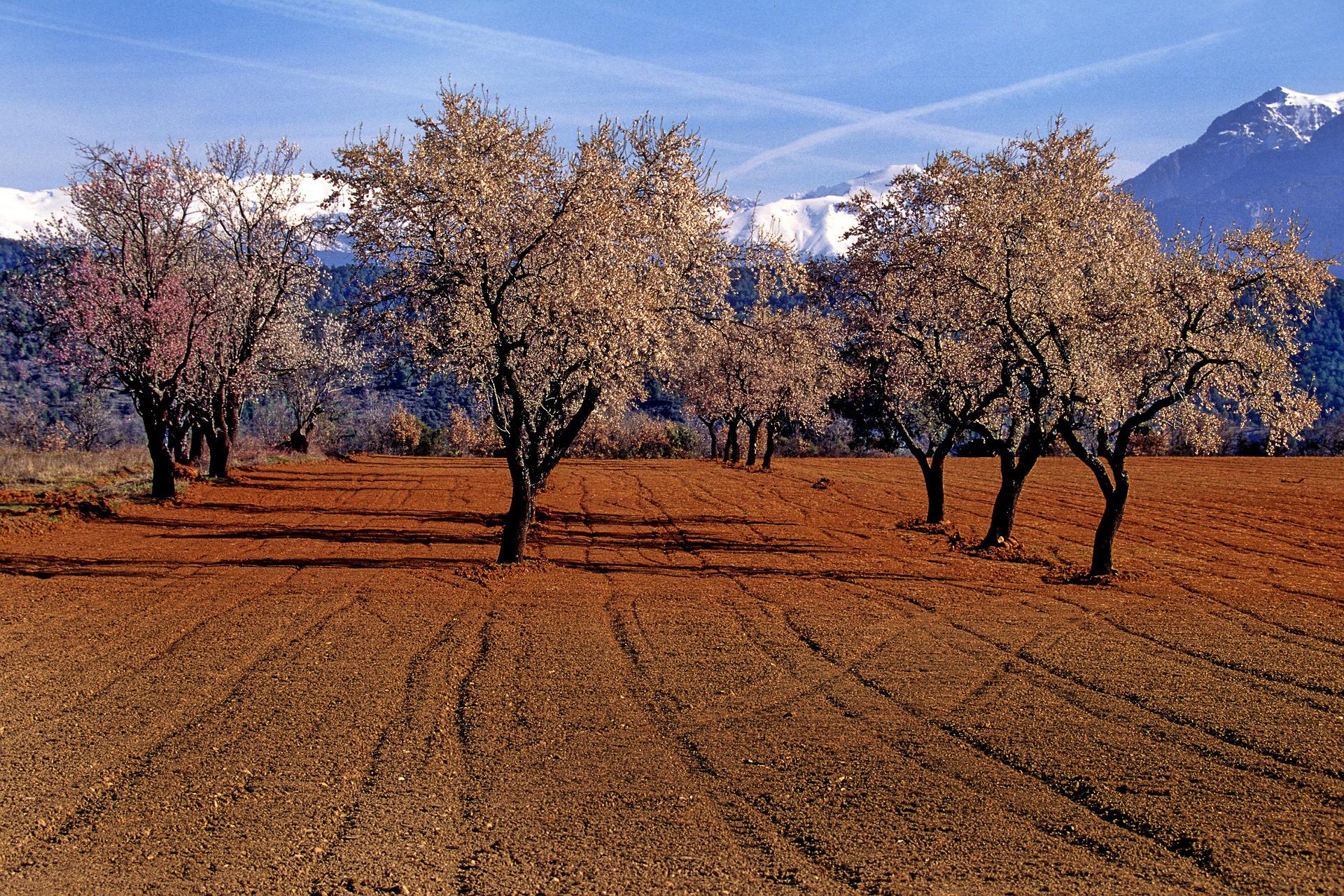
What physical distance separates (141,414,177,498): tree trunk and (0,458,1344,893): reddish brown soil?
7830mm

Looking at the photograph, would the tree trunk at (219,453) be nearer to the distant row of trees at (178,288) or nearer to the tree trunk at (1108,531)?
the distant row of trees at (178,288)

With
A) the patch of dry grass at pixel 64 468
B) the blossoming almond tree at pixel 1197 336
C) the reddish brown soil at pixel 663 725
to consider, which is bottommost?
the reddish brown soil at pixel 663 725

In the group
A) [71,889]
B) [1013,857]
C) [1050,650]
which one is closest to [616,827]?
[1013,857]

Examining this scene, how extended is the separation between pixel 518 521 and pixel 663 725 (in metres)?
8.82

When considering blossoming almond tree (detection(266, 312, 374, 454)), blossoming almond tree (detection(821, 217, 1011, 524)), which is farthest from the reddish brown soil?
blossoming almond tree (detection(266, 312, 374, 454))

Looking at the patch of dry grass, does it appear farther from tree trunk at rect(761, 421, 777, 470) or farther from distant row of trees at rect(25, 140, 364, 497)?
tree trunk at rect(761, 421, 777, 470)

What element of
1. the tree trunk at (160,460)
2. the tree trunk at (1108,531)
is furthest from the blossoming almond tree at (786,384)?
the tree trunk at (160,460)

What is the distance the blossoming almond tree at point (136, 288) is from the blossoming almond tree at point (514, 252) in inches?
522

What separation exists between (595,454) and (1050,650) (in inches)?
2335

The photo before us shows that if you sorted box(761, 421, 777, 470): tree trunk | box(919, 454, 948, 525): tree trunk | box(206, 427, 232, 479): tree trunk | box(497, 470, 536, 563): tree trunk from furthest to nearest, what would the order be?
box(761, 421, 777, 470): tree trunk → box(206, 427, 232, 479): tree trunk → box(919, 454, 948, 525): tree trunk → box(497, 470, 536, 563): tree trunk

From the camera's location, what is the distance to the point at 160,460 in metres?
25.4

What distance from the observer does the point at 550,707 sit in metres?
8.44

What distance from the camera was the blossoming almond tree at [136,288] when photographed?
24.1 metres

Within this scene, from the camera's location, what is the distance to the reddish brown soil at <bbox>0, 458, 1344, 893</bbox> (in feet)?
18.1
